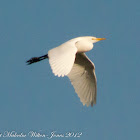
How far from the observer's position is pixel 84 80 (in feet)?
38.4

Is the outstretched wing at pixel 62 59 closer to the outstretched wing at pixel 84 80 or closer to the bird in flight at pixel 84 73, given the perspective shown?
the bird in flight at pixel 84 73

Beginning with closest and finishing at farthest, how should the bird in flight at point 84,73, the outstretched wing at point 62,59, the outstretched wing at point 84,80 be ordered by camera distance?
1. the outstretched wing at point 62,59
2. the bird in flight at point 84,73
3. the outstretched wing at point 84,80

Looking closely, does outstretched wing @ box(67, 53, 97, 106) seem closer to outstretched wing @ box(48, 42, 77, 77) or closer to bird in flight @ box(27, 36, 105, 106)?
bird in flight @ box(27, 36, 105, 106)

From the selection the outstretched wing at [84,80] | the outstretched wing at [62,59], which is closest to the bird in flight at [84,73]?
the outstretched wing at [84,80]

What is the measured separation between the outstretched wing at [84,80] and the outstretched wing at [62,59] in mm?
1859

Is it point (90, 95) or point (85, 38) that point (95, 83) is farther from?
point (85, 38)

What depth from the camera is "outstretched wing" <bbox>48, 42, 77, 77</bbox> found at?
8531 millimetres

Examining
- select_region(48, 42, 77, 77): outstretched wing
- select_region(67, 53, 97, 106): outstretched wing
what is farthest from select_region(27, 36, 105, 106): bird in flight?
select_region(48, 42, 77, 77): outstretched wing

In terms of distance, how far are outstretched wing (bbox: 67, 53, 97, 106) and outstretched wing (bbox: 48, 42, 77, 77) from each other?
6.10 ft

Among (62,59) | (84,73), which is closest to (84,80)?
(84,73)

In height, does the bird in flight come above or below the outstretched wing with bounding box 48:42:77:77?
above

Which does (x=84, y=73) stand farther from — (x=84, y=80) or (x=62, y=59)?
(x=62, y=59)

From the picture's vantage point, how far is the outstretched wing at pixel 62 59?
853 centimetres

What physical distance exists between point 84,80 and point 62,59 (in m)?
2.93
